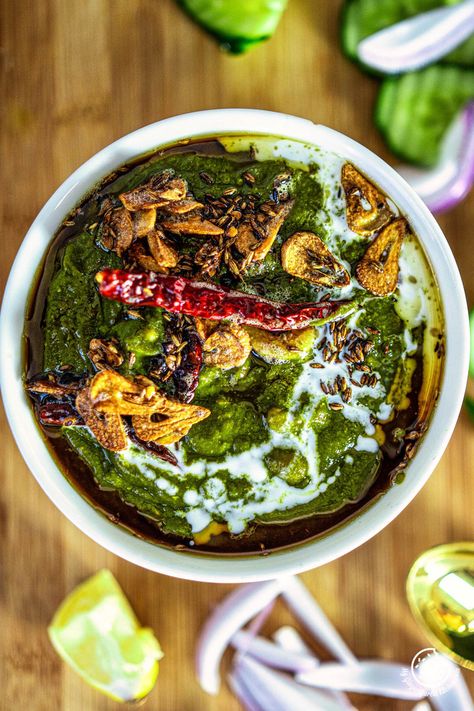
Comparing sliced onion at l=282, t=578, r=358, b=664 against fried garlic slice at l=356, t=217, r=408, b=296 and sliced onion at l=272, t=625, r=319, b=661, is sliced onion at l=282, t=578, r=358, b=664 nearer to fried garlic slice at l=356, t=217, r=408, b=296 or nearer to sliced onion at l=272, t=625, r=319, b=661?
sliced onion at l=272, t=625, r=319, b=661

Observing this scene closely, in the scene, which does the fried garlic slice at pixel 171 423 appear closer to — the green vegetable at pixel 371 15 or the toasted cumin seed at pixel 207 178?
the toasted cumin seed at pixel 207 178

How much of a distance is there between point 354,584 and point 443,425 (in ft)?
2.45

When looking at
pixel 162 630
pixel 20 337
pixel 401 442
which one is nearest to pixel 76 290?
pixel 20 337

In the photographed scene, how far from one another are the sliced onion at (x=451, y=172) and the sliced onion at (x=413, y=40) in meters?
0.23

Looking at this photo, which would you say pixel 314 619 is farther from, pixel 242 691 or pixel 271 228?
pixel 271 228

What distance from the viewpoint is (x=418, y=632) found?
2301mm

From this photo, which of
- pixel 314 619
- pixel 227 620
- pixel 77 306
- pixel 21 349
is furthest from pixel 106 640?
pixel 77 306

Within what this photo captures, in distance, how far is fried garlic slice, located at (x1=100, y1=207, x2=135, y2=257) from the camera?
5.86 ft

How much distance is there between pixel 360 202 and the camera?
6.09 ft

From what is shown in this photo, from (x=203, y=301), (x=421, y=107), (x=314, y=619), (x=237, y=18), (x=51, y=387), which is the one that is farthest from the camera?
(x=314, y=619)

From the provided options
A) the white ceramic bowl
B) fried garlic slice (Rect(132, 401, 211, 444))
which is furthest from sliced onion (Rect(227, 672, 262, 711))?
fried garlic slice (Rect(132, 401, 211, 444))

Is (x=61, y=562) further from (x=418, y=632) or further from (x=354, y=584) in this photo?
(x=418, y=632)

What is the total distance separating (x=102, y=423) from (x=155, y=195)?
2.12 ft

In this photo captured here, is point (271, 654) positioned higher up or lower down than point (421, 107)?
lower down
